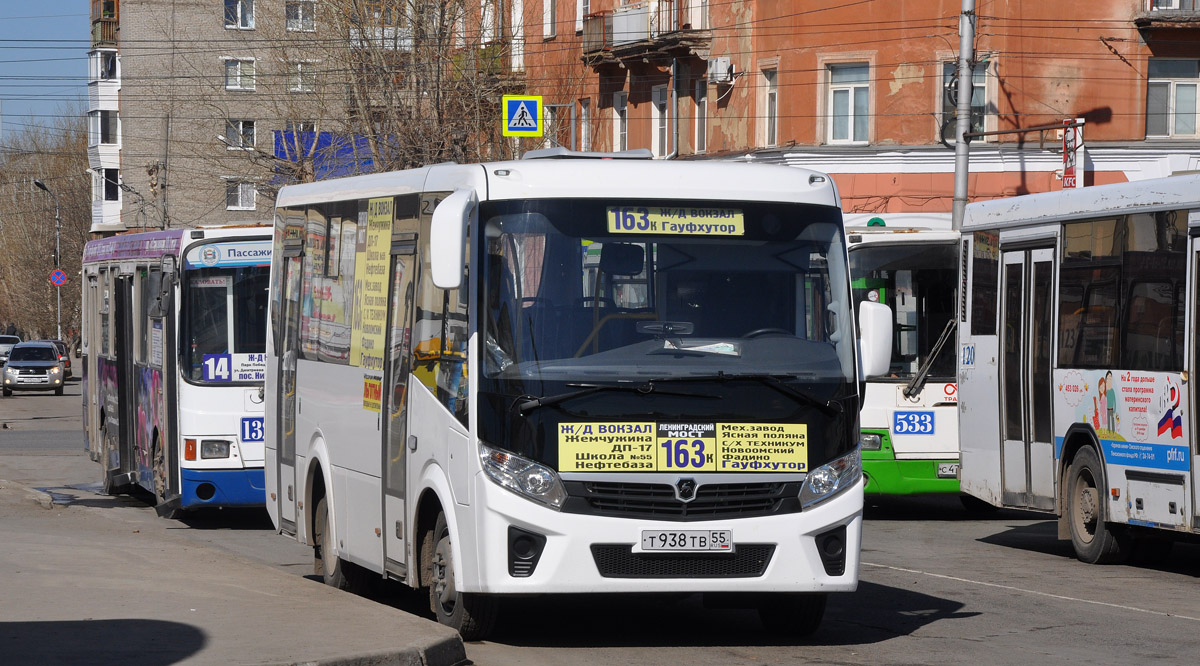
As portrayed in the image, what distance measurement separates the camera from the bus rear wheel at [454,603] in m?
9.40

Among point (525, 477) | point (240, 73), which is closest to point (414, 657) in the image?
point (525, 477)

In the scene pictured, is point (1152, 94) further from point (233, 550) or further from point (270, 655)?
point (270, 655)

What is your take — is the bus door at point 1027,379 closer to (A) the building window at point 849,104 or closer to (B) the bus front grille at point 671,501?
(B) the bus front grille at point 671,501

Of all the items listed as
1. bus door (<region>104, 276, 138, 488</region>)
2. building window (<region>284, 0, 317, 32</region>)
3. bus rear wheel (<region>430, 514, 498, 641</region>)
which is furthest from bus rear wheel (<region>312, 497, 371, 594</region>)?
building window (<region>284, 0, 317, 32</region>)

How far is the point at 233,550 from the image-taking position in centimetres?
1553

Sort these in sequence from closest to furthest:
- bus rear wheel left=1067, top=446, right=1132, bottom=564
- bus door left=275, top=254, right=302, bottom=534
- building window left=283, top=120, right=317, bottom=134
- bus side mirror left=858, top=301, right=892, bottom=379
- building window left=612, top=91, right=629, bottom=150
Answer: bus side mirror left=858, top=301, right=892, bottom=379
bus door left=275, top=254, right=302, bottom=534
bus rear wheel left=1067, top=446, right=1132, bottom=564
building window left=283, top=120, right=317, bottom=134
building window left=612, top=91, right=629, bottom=150

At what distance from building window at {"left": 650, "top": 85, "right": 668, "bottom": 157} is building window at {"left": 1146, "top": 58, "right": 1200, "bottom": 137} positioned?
10743mm

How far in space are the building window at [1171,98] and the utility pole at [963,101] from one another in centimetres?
743

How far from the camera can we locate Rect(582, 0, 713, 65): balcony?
38.3 metres

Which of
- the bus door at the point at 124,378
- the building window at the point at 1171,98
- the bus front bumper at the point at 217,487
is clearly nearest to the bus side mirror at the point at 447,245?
the bus front bumper at the point at 217,487

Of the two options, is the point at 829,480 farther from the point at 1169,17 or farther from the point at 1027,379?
the point at 1169,17

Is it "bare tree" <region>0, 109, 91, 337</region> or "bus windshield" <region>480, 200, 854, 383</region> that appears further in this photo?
"bare tree" <region>0, 109, 91, 337</region>

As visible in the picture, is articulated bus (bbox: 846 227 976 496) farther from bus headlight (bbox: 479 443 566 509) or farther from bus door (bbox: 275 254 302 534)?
bus headlight (bbox: 479 443 566 509)

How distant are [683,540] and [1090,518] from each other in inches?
249
